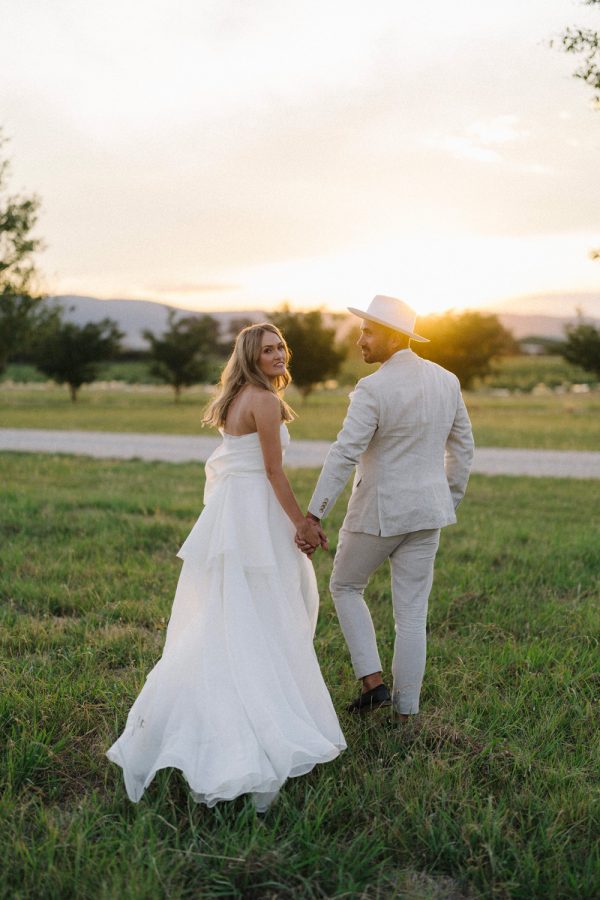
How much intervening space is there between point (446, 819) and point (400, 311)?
2366mm

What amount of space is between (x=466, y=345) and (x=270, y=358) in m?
40.0

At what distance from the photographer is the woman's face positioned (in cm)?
396

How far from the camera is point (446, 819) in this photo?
322cm

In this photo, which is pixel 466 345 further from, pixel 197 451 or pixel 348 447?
pixel 348 447

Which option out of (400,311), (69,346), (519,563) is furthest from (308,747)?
(69,346)

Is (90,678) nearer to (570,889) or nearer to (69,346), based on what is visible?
(570,889)

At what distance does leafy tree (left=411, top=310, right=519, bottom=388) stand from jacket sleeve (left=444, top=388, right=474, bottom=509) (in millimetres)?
37596

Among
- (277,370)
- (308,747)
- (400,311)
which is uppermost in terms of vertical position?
(400,311)

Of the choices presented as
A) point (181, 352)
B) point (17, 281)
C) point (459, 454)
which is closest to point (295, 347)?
point (181, 352)

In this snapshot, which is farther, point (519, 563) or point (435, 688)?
point (519, 563)

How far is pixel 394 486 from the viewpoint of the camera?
4.19 meters

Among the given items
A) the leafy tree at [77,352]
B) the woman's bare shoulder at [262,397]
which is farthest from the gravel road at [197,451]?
the leafy tree at [77,352]

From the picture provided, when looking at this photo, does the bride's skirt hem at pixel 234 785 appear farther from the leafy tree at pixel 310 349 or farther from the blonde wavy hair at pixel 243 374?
the leafy tree at pixel 310 349

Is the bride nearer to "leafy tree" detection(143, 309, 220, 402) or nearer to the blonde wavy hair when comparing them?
the blonde wavy hair
